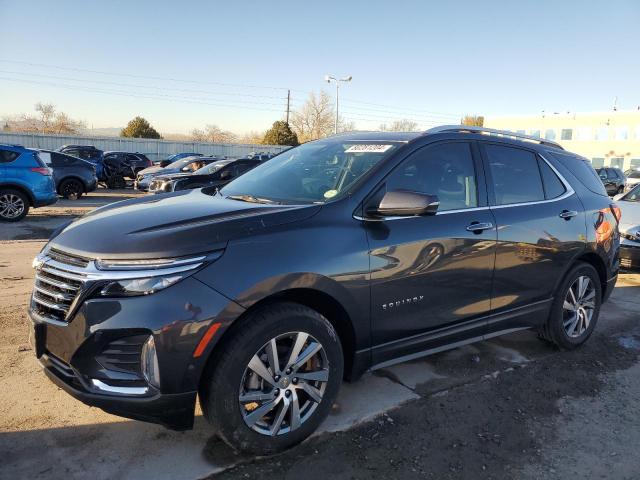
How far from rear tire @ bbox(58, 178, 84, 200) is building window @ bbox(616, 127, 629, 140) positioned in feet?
182

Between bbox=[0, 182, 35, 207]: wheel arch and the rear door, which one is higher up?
the rear door

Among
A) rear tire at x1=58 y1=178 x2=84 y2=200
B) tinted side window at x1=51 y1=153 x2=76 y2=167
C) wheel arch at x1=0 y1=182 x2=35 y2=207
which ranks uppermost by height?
tinted side window at x1=51 y1=153 x2=76 y2=167

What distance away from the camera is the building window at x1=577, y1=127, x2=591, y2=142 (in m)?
56.7

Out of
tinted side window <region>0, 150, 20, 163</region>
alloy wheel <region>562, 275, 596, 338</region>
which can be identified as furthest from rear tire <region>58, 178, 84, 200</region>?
alloy wheel <region>562, 275, 596, 338</region>

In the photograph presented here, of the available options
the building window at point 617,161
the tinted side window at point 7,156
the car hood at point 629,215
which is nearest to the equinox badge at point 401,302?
the car hood at point 629,215

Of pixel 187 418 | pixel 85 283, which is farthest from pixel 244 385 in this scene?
pixel 85 283

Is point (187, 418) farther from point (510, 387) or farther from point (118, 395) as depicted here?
point (510, 387)

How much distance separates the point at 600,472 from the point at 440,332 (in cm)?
117

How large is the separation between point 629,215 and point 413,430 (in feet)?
21.3

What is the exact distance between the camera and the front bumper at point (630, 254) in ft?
23.3

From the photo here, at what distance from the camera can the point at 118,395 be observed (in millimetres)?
2424

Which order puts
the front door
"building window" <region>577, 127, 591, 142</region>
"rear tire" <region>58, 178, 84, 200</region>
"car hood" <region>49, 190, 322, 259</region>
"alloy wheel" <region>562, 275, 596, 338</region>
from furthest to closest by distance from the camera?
"building window" <region>577, 127, 591, 142</region> < "rear tire" <region>58, 178, 84, 200</region> < "alloy wheel" <region>562, 275, 596, 338</region> < the front door < "car hood" <region>49, 190, 322, 259</region>

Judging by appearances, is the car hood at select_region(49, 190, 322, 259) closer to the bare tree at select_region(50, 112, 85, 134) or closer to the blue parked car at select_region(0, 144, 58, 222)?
the blue parked car at select_region(0, 144, 58, 222)

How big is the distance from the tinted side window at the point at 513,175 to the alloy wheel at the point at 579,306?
0.95 m
